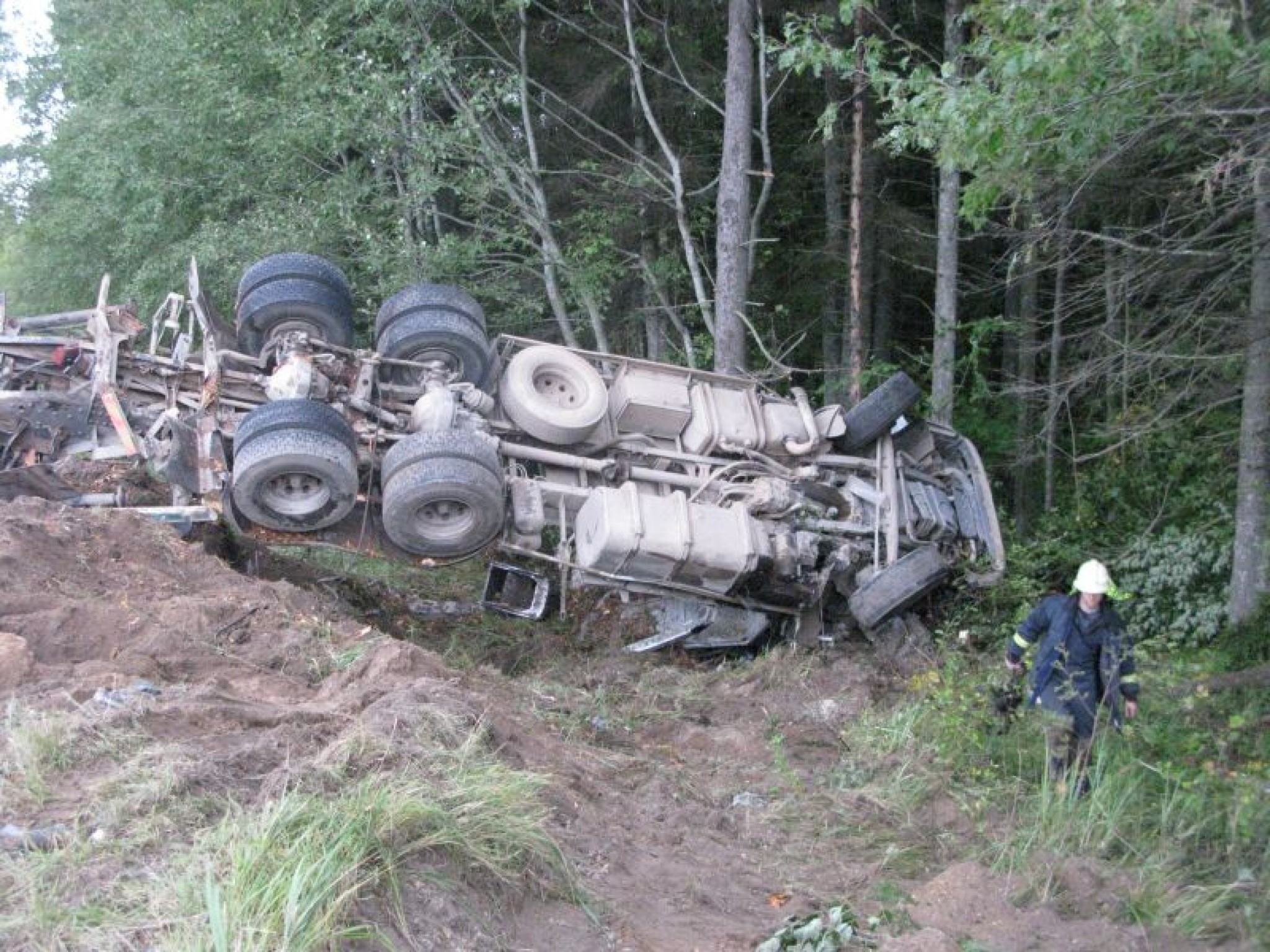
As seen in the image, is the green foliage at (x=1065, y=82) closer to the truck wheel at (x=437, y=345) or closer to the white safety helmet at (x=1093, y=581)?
the white safety helmet at (x=1093, y=581)

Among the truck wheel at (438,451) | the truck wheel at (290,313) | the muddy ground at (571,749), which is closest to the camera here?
the muddy ground at (571,749)

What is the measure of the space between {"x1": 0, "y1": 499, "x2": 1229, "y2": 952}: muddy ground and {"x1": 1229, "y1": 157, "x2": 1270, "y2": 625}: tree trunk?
238cm

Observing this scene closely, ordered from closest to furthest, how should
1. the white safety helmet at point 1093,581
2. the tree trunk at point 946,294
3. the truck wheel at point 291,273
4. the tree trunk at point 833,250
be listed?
the white safety helmet at point 1093,581 → the truck wheel at point 291,273 → the tree trunk at point 946,294 → the tree trunk at point 833,250

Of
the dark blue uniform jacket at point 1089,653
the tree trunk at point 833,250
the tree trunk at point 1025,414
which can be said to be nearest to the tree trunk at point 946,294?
the tree trunk at point 1025,414

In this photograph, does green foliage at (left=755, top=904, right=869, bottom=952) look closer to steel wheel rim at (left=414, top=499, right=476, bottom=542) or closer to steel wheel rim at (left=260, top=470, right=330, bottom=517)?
steel wheel rim at (left=414, top=499, right=476, bottom=542)

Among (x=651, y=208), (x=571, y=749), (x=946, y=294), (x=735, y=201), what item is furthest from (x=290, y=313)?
(x=651, y=208)

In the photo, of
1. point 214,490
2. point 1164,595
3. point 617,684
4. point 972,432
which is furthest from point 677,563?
point 972,432

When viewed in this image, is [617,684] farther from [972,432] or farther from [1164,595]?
[972,432]

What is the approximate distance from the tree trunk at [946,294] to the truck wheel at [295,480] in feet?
24.0

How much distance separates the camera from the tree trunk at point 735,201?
14352 mm

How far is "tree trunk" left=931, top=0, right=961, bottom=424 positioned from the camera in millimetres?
13766

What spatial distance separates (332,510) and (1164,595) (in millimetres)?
7367

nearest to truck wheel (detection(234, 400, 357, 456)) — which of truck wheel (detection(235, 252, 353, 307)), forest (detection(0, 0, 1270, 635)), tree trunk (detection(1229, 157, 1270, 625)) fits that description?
truck wheel (detection(235, 252, 353, 307))

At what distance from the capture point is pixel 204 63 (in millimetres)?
16328
